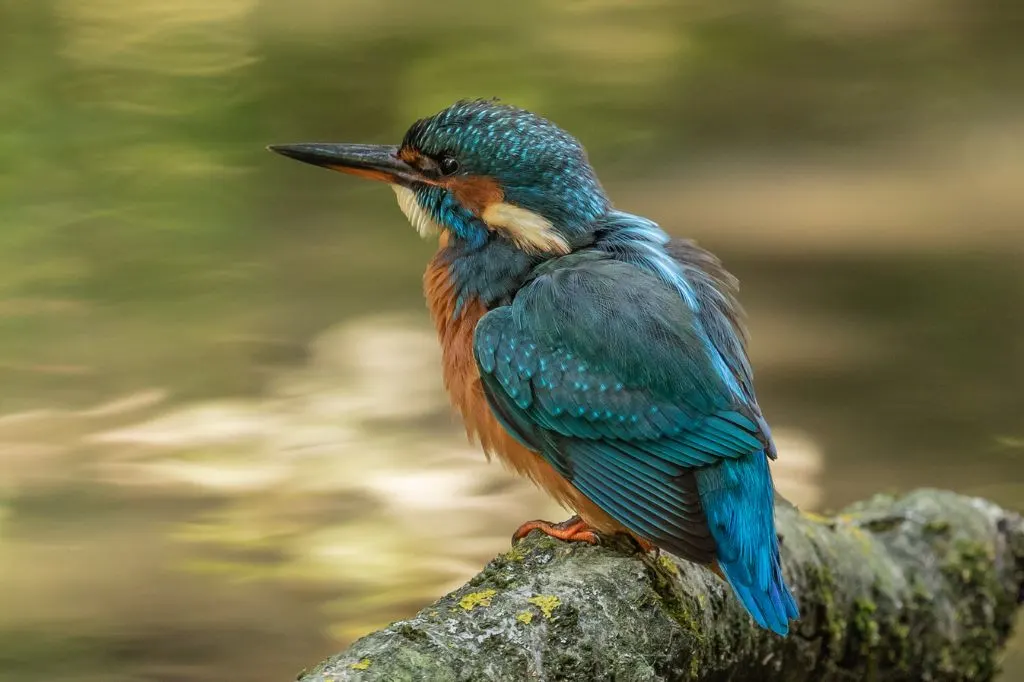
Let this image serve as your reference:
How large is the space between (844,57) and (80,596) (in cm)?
529

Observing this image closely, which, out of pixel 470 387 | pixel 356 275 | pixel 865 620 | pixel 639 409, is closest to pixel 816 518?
pixel 865 620

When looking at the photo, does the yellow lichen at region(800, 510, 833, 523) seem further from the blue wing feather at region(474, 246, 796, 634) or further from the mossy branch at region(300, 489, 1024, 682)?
the blue wing feather at region(474, 246, 796, 634)

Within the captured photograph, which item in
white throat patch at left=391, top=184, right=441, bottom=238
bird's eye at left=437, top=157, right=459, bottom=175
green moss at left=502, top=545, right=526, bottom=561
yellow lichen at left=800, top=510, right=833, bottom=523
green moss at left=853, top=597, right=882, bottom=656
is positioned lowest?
green moss at left=853, top=597, right=882, bottom=656

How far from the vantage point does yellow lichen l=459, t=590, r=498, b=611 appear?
227cm

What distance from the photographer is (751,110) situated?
758cm

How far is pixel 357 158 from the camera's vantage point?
10.3ft

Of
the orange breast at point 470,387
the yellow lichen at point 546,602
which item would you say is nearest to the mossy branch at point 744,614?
the yellow lichen at point 546,602

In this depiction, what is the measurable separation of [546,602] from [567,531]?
0.34m

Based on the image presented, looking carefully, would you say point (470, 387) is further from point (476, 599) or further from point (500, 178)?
point (476, 599)

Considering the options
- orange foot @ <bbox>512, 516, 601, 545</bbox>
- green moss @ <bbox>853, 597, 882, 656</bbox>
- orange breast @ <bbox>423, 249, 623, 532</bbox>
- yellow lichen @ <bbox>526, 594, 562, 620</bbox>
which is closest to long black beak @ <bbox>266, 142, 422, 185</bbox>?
orange breast @ <bbox>423, 249, 623, 532</bbox>

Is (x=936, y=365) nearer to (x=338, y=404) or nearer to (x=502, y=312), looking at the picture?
(x=338, y=404)

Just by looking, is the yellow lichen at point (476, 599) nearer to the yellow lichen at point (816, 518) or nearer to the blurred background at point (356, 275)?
the yellow lichen at point (816, 518)

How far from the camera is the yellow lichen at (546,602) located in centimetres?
231

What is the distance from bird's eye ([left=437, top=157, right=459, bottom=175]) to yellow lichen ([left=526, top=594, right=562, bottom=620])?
1.06 meters
